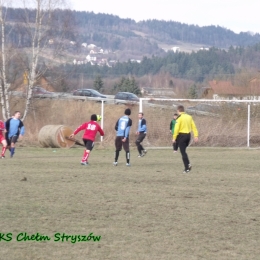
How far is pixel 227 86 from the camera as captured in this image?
54438 millimetres

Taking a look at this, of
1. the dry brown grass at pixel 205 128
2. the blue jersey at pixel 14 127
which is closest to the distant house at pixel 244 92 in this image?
the dry brown grass at pixel 205 128

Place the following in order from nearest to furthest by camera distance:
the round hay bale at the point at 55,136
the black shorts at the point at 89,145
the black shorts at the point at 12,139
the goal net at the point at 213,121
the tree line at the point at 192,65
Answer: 1. the black shorts at the point at 89,145
2. the black shorts at the point at 12,139
3. the round hay bale at the point at 55,136
4. the goal net at the point at 213,121
5. the tree line at the point at 192,65

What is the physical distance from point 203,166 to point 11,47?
81.6ft

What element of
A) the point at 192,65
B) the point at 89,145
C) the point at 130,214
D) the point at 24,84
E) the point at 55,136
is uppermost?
the point at 192,65

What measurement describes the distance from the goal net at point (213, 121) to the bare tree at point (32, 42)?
33.0 ft

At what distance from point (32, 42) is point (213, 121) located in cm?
1469

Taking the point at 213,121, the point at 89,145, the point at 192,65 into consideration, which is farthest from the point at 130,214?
the point at 192,65

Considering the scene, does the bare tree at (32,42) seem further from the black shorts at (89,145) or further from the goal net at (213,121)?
the black shorts at (89,145)

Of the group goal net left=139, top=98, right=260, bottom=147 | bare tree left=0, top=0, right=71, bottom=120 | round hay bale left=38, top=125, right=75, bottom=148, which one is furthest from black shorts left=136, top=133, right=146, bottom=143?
bare tree left=0, top=0, right=71, bottom=120

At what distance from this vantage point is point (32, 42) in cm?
4241

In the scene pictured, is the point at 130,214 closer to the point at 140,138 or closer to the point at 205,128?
the point at 140,138

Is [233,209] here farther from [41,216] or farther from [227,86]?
[227,86]

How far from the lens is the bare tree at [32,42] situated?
41.3 m

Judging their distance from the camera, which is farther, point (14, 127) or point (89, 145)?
point (14, 127)
